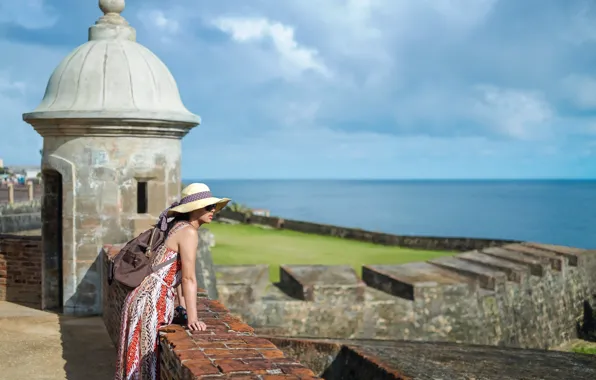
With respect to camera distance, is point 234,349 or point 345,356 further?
point 345,356

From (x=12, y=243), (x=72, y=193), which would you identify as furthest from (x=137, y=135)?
(x=12, y=243)

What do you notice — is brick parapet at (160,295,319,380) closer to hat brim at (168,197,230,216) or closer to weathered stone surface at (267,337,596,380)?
hat brim at (168,197,230,216)

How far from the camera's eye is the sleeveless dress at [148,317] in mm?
4500

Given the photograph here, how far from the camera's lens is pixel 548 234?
76125 millimetres

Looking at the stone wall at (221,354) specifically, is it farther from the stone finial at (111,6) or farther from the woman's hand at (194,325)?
the stone finial at (111,6)

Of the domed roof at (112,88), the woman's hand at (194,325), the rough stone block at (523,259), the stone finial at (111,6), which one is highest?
the stone finial at (111,6)

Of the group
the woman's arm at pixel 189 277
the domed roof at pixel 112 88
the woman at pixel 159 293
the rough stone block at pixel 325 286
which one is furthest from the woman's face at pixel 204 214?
the rough stone block at pixel 325 286

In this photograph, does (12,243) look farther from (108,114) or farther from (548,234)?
(548,234)

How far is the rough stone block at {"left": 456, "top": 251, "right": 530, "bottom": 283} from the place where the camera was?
12031 millimetres

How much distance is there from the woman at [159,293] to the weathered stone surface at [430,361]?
2.34m

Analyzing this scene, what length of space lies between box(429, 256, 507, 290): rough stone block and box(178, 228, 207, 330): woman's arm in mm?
7625

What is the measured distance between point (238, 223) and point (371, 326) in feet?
46.5

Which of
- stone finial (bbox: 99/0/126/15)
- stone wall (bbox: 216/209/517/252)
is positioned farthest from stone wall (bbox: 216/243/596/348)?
stone wall (bbox: 216/209/517/252)

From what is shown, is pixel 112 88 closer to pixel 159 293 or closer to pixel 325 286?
pixel 325 286
